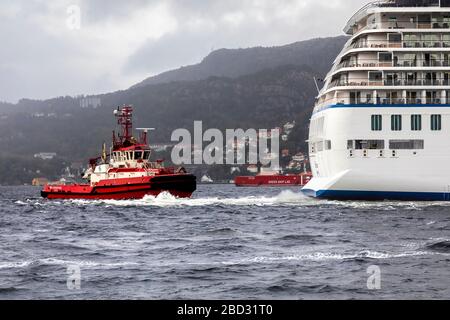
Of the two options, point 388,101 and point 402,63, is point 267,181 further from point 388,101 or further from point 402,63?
point 388,101

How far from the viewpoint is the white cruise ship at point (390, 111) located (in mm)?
55344

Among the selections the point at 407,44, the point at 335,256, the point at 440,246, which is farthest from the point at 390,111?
the point at 335,256

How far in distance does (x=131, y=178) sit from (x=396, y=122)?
77.0 ft

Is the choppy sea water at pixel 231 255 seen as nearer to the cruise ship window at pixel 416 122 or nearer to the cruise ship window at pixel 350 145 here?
the cruise ship window at pixel 350 145

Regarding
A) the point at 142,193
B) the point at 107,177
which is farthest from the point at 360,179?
the point at 107,177

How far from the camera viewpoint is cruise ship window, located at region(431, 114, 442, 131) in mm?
56062

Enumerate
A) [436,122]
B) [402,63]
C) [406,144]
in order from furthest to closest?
[402,63] < [436,122] < [406,144]

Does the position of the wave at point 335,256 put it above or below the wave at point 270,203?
below

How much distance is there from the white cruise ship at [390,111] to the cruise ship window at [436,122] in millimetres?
73

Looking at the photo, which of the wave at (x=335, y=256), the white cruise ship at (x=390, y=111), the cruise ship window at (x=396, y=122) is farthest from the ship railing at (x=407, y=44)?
the wave at (x=335, y=256)

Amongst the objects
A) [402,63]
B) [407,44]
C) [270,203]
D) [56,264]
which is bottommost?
[56,264]

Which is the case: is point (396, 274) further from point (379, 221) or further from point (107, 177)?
point (107, 177)

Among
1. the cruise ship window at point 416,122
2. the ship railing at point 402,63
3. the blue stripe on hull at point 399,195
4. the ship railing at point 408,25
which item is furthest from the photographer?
the ship railing at point 408,25

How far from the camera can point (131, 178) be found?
65.9 metres
